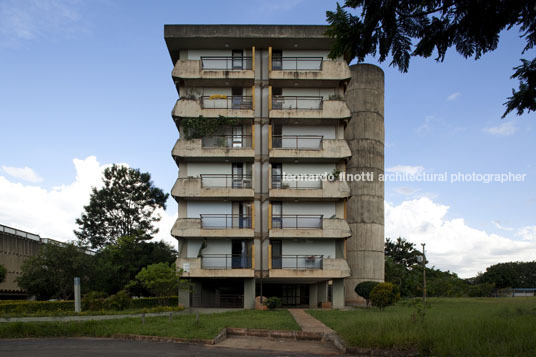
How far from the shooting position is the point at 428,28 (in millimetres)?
6723

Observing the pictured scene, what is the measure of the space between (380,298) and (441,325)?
1475 cm

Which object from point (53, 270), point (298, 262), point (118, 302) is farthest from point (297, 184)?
point (53, 270)

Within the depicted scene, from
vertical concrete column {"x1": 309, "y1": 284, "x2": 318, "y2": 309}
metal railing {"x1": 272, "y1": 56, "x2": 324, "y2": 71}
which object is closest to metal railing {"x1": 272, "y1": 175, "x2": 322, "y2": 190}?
metal railing {"x1": 272, "y1": 56, "x2": 324, "y2": 71}

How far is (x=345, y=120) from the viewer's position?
3428cm

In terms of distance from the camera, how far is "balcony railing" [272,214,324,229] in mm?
33094

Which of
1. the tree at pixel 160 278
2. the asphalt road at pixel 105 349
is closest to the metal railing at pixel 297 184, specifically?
the tree at pixel 160 278

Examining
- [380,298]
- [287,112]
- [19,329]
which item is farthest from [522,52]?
[287,112]

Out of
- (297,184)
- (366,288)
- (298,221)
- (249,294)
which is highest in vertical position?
(297,184)

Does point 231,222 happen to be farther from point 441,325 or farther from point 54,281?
point 441,325

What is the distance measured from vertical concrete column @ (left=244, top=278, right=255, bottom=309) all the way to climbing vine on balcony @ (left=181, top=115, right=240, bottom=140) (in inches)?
408

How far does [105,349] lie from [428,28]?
12.9 m

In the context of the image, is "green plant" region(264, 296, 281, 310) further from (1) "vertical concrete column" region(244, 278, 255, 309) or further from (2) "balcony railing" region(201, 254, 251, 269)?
(2) "balcony railing" region(201, 254, 251, 269)

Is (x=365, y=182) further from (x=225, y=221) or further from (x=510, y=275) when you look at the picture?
(x=510, y=275)

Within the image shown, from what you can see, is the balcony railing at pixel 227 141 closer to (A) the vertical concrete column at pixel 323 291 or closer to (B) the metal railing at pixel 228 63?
(B) the metal railing at pixel 228 63
